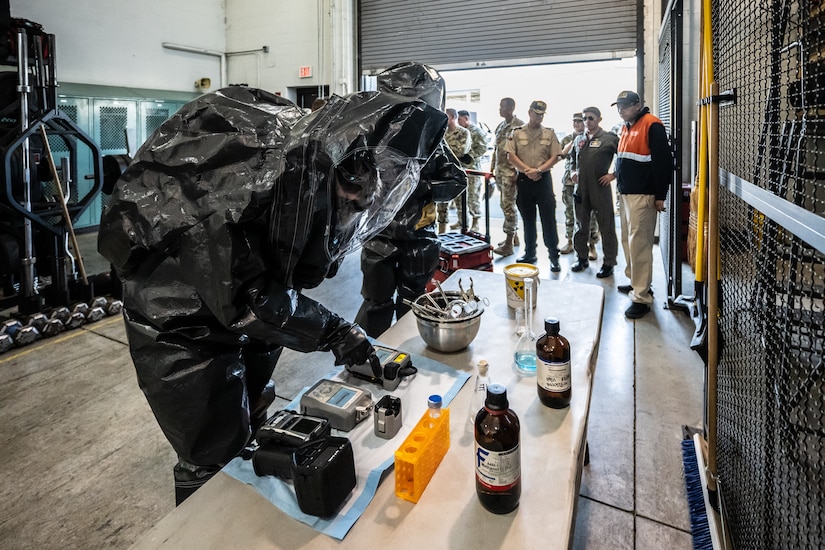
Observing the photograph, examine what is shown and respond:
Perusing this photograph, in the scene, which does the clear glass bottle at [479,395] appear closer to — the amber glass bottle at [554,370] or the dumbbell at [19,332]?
the amber glass bottle at [554,370]

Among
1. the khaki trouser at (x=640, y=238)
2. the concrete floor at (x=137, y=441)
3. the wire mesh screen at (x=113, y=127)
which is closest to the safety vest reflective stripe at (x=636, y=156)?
the khaki trouser at (x=640, y=238)

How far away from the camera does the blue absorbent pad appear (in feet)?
2.97

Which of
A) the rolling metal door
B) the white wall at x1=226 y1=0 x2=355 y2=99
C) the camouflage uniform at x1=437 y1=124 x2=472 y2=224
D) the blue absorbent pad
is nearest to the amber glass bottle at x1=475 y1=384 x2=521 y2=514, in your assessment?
the blue absorbent pad

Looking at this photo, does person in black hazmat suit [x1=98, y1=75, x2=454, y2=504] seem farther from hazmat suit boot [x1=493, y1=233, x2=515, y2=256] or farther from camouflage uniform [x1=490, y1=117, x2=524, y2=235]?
camouflage uniform [x1=490, y1=117, x2=524, y2=235]

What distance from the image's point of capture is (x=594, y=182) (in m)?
4.43

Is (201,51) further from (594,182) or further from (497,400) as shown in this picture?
(497,400)

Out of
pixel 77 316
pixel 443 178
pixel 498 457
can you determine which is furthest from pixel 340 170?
pixel 77 316

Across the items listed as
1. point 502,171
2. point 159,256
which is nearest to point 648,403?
point 159,256

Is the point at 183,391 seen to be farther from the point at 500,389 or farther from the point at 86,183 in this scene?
the point at 86,183

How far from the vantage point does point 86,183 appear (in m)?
6.10

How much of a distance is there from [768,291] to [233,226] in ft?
4.78

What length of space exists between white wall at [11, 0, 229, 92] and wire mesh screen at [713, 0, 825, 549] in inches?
273

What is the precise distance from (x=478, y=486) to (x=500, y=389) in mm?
188

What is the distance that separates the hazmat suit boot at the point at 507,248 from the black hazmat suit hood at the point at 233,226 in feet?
13.4
